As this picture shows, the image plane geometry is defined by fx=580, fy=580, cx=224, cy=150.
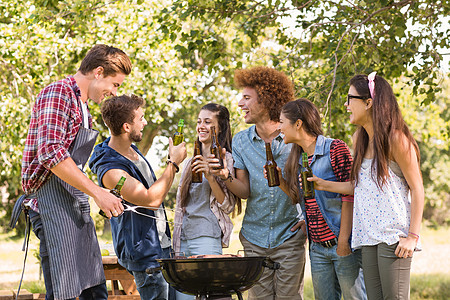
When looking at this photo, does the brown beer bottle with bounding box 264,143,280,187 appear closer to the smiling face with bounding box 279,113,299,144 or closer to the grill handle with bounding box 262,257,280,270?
the smiling face with bounding box 279,113,299,144

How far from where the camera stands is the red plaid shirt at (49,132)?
2941 millimetres

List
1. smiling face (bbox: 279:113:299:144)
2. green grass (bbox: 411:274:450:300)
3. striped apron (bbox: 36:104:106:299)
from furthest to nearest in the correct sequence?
1. green grass (bbox: 411:274:450:300)
2. smiling face (bbox: 279:113:299:144)
3. striped apron (bbox: 36:104:106:299)

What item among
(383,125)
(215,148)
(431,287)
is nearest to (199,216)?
(215,148)

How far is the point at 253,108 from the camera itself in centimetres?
408

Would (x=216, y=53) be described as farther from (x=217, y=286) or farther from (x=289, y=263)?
(x=217, y=286)

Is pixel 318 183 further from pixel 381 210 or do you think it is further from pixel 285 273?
pixel 285 273

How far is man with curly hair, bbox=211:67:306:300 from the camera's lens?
3.81 meters

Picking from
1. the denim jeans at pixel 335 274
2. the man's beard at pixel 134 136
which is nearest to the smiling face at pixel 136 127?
the man's beard at pixel 134 136

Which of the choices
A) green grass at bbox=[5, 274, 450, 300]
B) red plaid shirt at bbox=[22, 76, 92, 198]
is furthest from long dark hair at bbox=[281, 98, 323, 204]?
green grass at bbox=[5, 274, 450, 300]

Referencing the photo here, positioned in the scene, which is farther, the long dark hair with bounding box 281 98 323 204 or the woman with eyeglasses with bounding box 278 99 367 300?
the long dark hair with bounding box 281 98 323 204

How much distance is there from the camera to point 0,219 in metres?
23.3

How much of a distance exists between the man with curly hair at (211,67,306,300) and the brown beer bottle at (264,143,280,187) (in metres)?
Answer: 0.20

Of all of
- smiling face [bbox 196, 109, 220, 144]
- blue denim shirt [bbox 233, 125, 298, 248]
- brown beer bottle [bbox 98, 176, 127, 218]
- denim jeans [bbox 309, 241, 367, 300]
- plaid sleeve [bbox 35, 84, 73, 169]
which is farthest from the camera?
smiling face [bbox 196, 109, 220, 144]

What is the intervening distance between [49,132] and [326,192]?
1.73 meters
